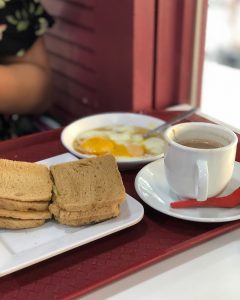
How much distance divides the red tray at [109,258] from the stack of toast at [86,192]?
0.03 meters

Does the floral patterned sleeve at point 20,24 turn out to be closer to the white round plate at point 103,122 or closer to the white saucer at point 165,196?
the white round plate at point 103,122

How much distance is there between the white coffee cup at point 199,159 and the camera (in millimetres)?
592

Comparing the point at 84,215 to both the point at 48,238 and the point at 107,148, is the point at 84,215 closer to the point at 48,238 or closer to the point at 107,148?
the point at 48,238

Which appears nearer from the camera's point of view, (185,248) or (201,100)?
(185,248)

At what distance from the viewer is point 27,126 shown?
3.48 ft

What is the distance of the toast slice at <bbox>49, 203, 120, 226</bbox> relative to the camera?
58 centimetres

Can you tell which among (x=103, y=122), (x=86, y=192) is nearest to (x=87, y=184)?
(x=86, y=192)

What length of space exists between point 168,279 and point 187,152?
151mm

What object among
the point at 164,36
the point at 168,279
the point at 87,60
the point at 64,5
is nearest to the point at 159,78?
the point at 164,36

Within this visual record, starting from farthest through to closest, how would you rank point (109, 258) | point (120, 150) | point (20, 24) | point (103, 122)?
point (20, 24), point (103, 122), point (120, 150), point (109, 258)

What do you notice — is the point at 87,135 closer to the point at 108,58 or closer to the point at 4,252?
the point at 108,58

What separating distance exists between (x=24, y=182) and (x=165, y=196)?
0.61 feet

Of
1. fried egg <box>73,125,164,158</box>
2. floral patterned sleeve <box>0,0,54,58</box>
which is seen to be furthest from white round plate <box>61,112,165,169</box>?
floral patterned sleeve <box>0,0,54,58</box>

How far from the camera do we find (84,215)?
0.58 m
